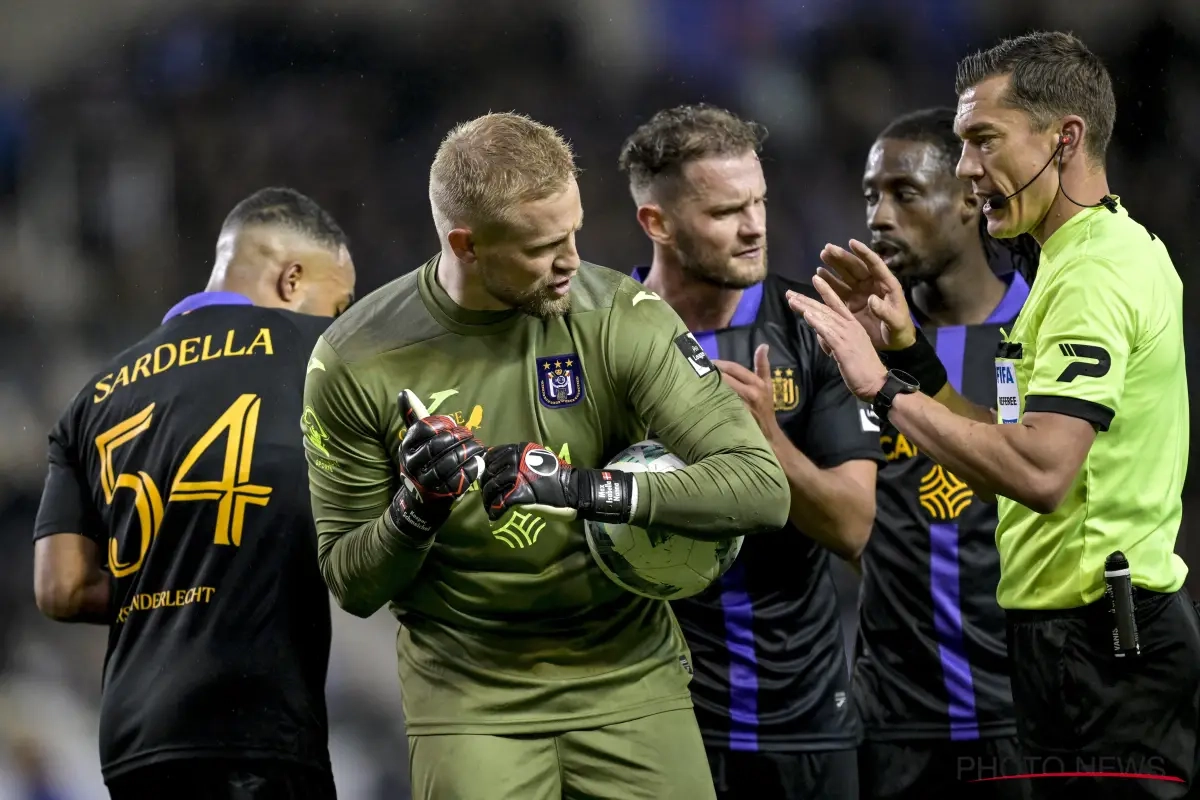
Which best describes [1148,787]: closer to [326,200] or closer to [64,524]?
[64,524]

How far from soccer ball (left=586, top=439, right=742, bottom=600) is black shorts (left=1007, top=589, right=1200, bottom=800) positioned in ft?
2.28

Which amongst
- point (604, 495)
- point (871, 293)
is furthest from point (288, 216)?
point (604, 495)

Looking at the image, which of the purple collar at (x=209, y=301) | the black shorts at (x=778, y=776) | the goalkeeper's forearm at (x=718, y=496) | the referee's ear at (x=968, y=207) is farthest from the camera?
the referee's ear at (x=968, y=207)

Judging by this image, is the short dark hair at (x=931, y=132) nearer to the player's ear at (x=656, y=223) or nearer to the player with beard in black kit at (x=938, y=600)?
the player with beard in black kit at (x=938, y=600)

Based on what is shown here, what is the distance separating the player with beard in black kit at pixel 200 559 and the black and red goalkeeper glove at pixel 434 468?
986mm

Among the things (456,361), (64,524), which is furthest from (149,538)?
(456,361)

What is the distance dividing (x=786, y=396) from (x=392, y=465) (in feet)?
3.82

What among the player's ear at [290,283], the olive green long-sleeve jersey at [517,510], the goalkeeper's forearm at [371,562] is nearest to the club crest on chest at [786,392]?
the olive green long-sleeve jersey at [517,510]

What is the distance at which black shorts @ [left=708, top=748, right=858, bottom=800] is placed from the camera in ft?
11.2

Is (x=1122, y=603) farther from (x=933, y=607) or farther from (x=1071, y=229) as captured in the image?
(x=933, y=607)

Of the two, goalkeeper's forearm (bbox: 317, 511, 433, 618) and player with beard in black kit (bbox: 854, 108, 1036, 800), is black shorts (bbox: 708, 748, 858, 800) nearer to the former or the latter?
player with beard in black kit (bbox: 854, 108, 1036, 800)

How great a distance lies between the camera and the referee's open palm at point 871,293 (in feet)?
9.58

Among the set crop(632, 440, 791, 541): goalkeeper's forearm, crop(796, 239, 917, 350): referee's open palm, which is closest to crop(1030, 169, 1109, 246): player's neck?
crop(796, 239, 917, 350): referee's open palm

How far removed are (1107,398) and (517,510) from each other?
1.14 m
